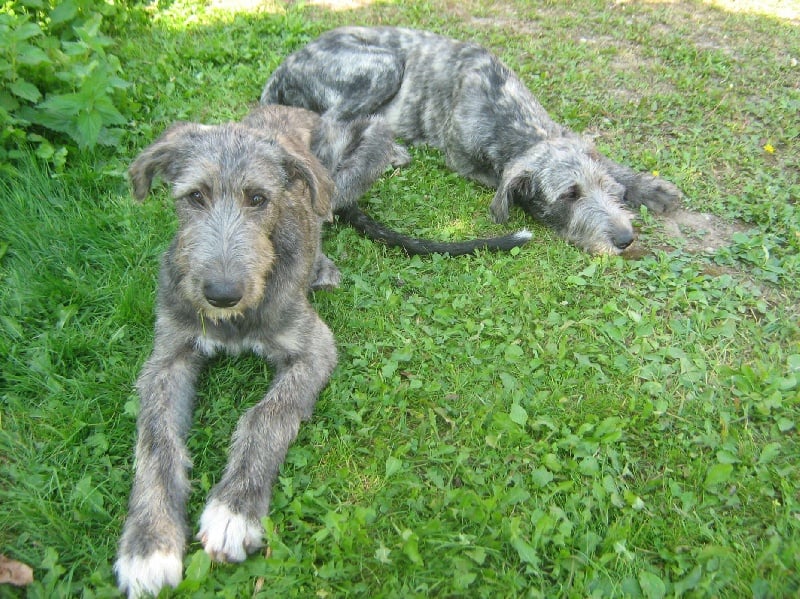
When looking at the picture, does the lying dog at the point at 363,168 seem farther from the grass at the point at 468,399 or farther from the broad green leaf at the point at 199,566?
the broad green leaf at the point at 199,566

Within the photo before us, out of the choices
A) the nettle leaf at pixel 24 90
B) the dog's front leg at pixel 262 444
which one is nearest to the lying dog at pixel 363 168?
the dog's front leg at pixel 262 444

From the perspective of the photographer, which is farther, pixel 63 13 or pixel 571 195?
pixel 63 13

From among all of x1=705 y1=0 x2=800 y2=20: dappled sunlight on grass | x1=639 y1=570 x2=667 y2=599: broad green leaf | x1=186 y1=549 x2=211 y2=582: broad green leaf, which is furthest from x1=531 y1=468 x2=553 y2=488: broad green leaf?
x1=705 y1=0 x2=800 y2=20: dappled sunlight on grass

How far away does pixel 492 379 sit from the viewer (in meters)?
3.65

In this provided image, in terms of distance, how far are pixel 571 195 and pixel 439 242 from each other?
1.31 metres

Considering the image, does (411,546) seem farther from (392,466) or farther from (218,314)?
(218,314)

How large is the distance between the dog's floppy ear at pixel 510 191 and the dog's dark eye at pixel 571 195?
0.25 m

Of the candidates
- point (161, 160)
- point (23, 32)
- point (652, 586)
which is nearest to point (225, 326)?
point (161, 160)

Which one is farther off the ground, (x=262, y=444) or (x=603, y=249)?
(x=603, y=249)

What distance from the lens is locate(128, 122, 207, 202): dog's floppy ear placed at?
3.45 m

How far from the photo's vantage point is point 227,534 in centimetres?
269

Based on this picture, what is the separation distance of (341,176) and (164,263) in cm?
188

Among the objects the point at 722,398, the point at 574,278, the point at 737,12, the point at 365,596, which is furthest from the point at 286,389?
the point at 737,12

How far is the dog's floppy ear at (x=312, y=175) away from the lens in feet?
11.5
